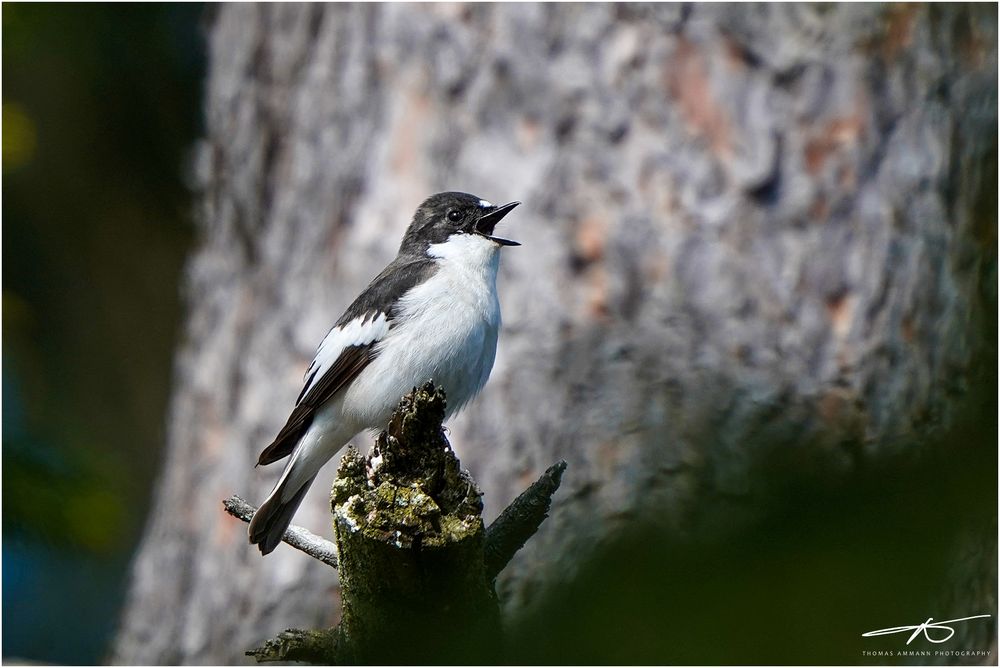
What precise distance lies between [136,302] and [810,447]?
8.60m

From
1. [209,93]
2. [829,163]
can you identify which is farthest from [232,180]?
[829,163]

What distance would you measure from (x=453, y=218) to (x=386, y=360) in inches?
37.9

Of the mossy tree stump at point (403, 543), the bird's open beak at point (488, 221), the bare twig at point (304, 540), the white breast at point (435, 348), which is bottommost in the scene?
the mossy tree stump at point (403, 543)

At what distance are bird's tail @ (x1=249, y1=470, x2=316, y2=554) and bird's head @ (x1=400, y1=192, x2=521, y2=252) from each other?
49.9 inches

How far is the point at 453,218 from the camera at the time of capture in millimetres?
4441

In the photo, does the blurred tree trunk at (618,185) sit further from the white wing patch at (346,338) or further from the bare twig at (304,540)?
the bare twig at (304,540)

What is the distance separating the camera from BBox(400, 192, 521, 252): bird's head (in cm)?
439

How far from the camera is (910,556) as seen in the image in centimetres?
62

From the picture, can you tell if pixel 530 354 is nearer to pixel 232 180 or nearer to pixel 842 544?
pixel 232 180

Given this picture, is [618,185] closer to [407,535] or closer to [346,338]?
[346,338]

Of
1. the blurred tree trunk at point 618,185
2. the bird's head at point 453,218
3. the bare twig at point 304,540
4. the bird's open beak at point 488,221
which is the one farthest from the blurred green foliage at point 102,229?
the bare twig at point 304,540

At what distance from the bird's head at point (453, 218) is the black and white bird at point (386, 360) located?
0.28 metres

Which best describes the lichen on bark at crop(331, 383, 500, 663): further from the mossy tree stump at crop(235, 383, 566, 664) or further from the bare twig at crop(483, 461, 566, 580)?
the bare twig at crop(483, 461, 566, 580)

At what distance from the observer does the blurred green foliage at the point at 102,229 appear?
7805 mm
